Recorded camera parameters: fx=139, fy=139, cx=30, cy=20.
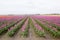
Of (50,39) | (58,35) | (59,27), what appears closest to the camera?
(50,39)

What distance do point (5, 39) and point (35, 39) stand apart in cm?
249

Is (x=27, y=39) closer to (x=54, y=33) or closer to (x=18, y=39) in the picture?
(x=18, y=39)

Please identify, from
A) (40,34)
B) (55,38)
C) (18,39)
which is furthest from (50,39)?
(18,39)

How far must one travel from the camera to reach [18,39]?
451 inches

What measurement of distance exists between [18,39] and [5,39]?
1.09 m

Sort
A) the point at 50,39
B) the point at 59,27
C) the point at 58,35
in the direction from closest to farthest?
the point at 50,39 < the point at 58,35 < the point at 59,27

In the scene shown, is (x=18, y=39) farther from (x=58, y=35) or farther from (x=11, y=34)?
(x=58, y=35)

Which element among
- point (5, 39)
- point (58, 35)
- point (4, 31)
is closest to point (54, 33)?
point (58, 35)

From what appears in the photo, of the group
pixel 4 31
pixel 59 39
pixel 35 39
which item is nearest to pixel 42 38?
pixel 35 39

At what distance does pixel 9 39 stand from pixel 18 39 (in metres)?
0.75

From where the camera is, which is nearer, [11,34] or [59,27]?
[11,34]

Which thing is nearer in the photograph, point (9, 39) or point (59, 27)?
point (9, 39)

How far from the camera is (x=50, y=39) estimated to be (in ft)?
37.0

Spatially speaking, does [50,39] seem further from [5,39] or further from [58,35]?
[5,39]
